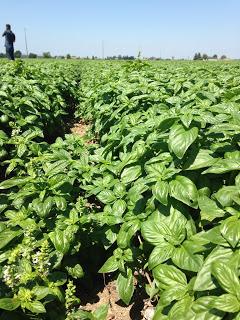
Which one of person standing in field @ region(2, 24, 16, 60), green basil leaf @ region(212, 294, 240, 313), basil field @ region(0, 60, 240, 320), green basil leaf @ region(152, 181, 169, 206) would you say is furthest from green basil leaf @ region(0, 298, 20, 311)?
person standing in field @ region(2, 24, 16, 60)

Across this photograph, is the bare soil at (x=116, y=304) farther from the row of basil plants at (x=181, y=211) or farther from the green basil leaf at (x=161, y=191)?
the green basil leaf at (x=161, y=191)

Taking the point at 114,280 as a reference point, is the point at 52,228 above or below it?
above

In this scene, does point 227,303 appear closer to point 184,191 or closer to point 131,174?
point 184,191

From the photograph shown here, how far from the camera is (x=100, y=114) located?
204 inches

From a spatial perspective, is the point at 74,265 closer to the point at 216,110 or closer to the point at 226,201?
the point at 226,201

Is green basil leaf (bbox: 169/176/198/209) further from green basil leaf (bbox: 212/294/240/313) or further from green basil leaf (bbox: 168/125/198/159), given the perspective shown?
green basil leaf (bbox: 212/294/240/313)

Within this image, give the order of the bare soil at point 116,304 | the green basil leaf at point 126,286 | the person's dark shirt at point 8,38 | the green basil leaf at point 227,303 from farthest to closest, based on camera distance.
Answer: the person's dark shirt at point 8,38 → the bare soil at point 116,304 → the green basil leaf at point 126,286 → the green basil leaf at point 227,303

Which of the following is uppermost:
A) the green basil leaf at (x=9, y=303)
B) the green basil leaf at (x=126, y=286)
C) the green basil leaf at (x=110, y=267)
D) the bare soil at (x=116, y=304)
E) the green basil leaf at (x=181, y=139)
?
the green basil leaf at (x=181, y=139)

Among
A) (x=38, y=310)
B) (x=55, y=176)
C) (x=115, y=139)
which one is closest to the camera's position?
(x=38, y=310)

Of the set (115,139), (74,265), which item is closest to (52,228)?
(74,265)

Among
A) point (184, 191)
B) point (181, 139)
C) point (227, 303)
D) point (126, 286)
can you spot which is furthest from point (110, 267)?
point (227, 303)

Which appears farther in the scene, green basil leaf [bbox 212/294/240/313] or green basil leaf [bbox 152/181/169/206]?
green basil leaf [bbox 152/181/169/206]

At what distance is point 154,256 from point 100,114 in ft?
10.6

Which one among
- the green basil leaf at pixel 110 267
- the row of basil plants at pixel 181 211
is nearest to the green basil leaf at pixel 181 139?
the row of basil plants at pixel 181 211
